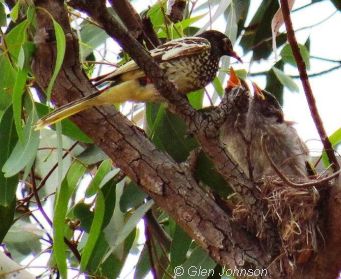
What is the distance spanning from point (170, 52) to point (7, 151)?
607mm

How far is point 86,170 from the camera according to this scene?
290cm

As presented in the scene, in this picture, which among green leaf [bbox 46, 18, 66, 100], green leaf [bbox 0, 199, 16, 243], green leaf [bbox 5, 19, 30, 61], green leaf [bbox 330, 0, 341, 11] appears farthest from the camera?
green leaf [bbox 330, 0, 341, 11]

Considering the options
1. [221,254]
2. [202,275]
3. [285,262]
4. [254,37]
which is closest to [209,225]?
[221,254]

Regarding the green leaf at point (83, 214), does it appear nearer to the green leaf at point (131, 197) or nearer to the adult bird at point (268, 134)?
the green leaf at point (131, 197)

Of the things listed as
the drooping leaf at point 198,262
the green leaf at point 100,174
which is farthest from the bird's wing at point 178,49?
the drooping leaf at point 198,262

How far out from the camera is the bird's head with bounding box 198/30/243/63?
307cm

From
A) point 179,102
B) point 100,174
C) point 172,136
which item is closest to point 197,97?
point 172,136

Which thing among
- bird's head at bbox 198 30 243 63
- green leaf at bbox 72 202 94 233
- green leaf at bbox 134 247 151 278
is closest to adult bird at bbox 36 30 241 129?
bird's head at bbox 198 30 243 63

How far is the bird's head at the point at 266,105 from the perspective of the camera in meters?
3.29

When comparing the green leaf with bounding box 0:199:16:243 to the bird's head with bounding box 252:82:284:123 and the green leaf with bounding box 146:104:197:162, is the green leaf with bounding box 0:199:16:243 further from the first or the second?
the bird's head with bounding box 252:82:284:123

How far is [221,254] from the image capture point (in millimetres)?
2244

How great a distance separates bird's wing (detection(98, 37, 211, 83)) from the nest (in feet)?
1.65

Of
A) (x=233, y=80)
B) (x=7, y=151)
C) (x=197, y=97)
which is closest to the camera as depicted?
(x=7, y=151)

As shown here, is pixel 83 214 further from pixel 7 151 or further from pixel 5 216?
pixel 7 151
